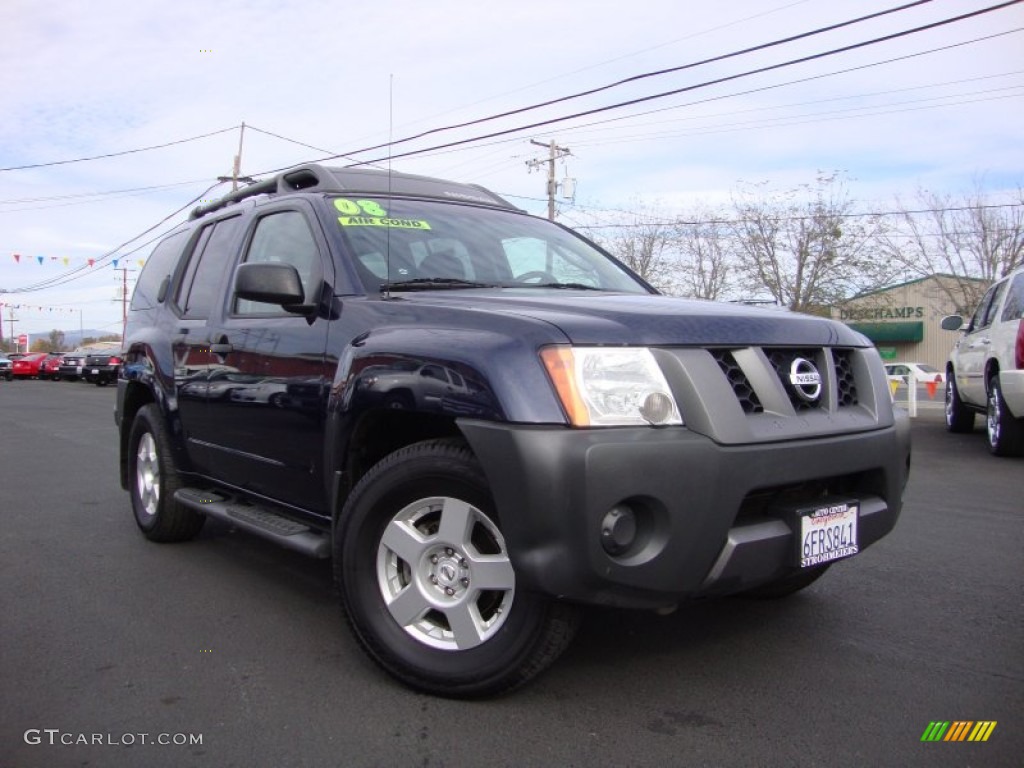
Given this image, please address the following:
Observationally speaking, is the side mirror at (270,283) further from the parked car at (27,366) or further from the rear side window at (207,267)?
the parked car at (27,366)

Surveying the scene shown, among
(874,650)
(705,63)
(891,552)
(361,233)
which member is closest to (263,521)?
(361,233)

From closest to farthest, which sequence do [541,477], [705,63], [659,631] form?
[541,477], [659,631], [705,63]

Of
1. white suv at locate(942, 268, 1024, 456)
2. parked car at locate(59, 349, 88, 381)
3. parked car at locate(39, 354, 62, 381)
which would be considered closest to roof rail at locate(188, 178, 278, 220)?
white suv at locate(942, 268, 1024, 456)

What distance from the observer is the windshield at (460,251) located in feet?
11.4

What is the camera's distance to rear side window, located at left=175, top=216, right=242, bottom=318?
4406 mm

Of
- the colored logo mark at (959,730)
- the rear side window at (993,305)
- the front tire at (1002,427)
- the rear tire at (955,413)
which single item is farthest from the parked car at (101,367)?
the colored logo mark at (959,730)

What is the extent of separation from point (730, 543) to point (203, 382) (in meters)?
2.82

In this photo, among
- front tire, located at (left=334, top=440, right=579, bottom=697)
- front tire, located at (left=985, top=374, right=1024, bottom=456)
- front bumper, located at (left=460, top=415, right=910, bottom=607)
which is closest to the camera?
front bumper, located at (left=460, top=415, right=910, bottom=607)

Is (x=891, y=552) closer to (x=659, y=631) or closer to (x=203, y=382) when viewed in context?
(x=659, y=631)

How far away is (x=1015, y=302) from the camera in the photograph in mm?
7793

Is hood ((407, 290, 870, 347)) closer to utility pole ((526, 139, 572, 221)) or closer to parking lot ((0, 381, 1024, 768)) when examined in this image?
parking lot ((0, 381, 1024, 768))

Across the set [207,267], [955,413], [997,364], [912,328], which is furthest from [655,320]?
[912,328]

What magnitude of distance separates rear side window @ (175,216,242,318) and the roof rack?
0.27m

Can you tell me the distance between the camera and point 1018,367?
743 centimetres
